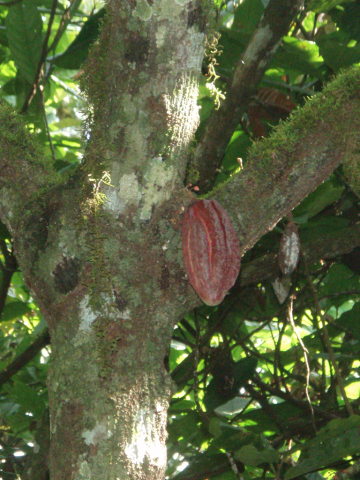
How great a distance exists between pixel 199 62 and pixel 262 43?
1.70ft

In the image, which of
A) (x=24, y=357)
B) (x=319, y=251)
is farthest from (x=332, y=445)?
(x=24, y=357)

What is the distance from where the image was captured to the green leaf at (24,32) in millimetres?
2066

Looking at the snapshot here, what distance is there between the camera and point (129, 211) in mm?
1076

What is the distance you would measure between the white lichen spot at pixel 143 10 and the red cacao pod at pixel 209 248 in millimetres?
427

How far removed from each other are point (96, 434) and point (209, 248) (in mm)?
440

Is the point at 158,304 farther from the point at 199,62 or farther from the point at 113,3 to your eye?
the point at 113,3

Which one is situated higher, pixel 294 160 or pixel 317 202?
pixel 317 202

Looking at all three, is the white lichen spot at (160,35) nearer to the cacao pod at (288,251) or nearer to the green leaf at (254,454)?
the cacao pod at (288,251)

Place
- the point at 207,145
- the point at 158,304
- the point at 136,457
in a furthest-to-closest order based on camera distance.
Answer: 1. the point at 207,145
2. the point at 158,304
3. the point at 136,457

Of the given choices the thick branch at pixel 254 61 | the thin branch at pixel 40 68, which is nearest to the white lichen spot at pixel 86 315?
the thick branch at pixel 254 61

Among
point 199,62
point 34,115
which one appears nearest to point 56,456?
point 199,62

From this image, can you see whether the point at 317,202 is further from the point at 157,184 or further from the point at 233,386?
the point at 157,184

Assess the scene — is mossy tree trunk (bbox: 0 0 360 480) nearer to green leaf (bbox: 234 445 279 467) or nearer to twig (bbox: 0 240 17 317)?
green leaf (bbox: 234 445 279 467)

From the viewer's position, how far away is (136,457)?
87 centimetres
